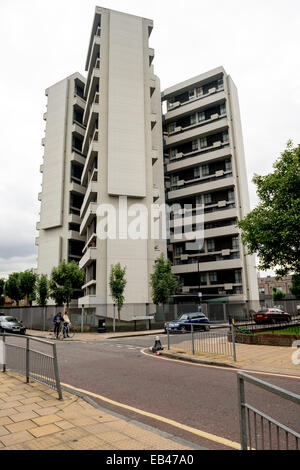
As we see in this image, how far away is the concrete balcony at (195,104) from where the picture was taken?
48634mm

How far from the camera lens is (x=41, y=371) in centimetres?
671

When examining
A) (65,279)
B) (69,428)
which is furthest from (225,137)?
(69,428)

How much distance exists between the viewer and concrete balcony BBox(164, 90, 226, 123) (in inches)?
1915

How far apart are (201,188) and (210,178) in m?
2.48

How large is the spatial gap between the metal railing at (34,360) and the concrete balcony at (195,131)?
150ft

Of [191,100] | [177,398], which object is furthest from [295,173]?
[191,100]

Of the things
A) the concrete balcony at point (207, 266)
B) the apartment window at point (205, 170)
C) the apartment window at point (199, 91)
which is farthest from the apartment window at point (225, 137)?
the concrete balcony at point (207, 266)

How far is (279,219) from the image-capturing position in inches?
741

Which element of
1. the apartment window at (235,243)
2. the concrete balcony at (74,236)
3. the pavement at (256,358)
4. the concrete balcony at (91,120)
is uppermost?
the concrete balcony at (91,120)

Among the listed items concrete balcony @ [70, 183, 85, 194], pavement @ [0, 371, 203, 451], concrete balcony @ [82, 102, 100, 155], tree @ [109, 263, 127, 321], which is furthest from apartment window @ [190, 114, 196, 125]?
pavement @ [0, 371, 203, 451]

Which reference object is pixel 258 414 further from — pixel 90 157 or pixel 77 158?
pixel 77 158

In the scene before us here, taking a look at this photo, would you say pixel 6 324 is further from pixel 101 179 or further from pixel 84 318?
pixel 101 179

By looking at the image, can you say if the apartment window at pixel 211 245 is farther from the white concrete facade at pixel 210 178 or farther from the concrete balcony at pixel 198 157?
the concrete balcony at pixel 198 157

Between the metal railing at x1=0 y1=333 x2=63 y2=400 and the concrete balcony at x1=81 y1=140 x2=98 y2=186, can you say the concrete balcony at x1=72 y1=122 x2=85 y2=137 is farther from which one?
the metal railing at x1=0 y1=333 x2=63 y2=400
